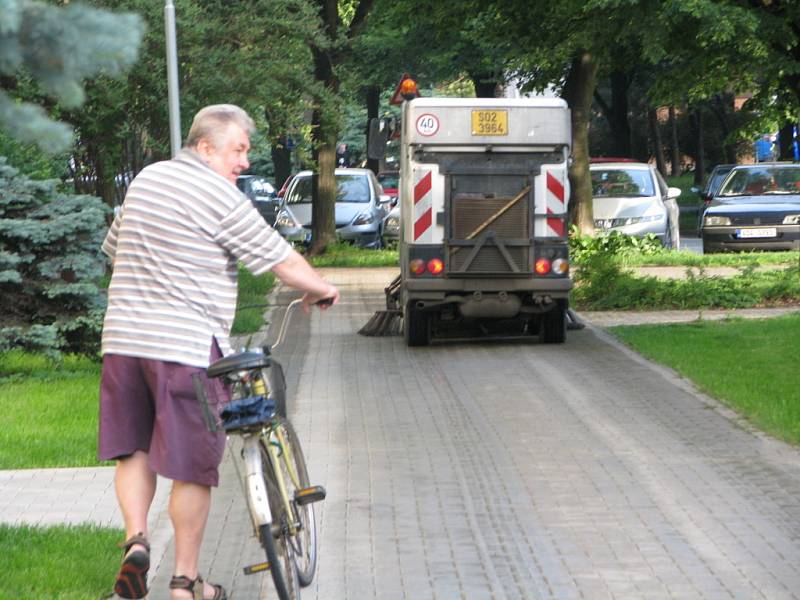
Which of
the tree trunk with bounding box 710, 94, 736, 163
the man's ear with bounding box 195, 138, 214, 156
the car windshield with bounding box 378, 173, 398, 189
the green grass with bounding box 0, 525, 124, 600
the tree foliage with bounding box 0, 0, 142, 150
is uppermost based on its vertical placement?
the tree trunk with bounding box 710, 94, 736, 163

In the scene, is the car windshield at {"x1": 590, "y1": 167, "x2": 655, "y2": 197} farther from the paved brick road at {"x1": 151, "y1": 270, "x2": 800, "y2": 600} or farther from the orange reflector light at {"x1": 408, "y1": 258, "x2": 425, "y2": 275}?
the paved brick road at {"x1": 151, "y1": 270, "x2": 800, "y2": 600}

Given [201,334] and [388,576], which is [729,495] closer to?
[388,576]

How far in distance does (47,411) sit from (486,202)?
5375mm

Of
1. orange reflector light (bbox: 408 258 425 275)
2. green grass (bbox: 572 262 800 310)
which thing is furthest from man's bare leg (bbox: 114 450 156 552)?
green grass (bbox: 572 262 800 310)

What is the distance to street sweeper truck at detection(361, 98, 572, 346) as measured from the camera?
15.2 meters

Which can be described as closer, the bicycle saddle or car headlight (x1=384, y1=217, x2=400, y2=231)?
the bicycle saddle

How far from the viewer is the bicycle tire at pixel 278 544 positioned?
5.54m

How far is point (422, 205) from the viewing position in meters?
15.2

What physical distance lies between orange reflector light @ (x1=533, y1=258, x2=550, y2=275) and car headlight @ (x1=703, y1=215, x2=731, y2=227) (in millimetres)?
14036

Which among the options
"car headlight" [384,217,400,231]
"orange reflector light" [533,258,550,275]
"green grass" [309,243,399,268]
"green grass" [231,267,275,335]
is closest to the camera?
"orange reflector light" [533,258,550,275]

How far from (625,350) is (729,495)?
6963 mm

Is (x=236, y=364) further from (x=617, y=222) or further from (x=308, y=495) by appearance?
(x=617, y=222)

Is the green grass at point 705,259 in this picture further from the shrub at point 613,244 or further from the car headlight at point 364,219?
the car headlight at point 364,219

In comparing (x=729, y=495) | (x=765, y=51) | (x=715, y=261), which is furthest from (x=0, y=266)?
(x=715, y=261)
